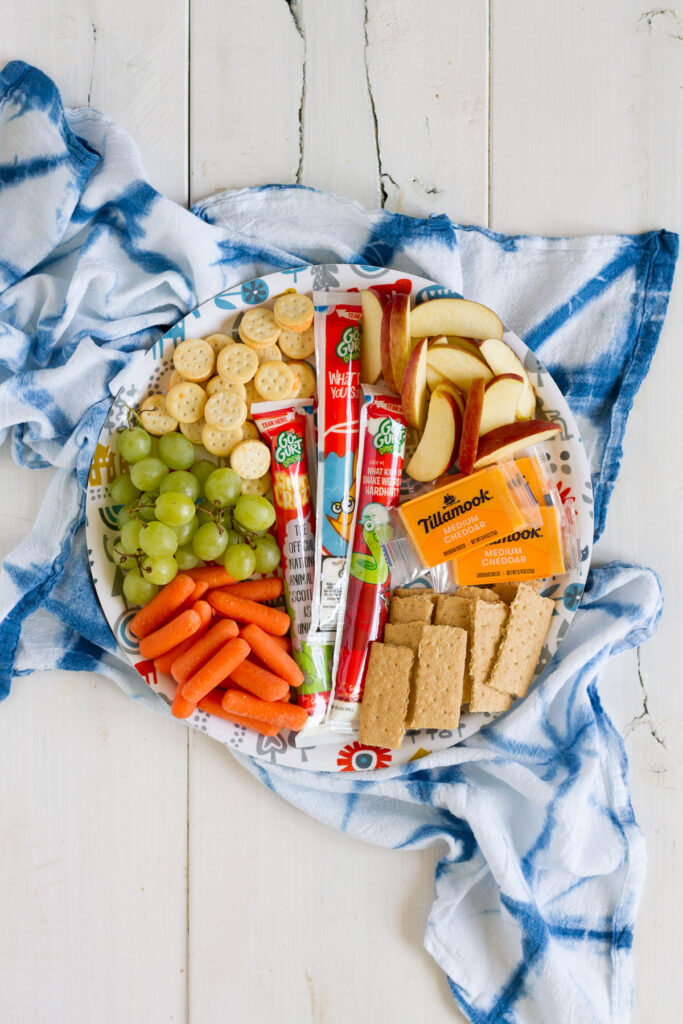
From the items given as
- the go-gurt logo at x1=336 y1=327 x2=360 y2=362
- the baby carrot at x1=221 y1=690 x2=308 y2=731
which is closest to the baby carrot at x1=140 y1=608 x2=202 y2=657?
the baby carrot at x1=221 y1=690 x2=308 y2=731

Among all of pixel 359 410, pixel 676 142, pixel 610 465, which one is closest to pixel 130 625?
pixel 359 410

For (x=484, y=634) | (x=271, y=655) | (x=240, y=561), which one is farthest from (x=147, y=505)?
(x=484, y=634)

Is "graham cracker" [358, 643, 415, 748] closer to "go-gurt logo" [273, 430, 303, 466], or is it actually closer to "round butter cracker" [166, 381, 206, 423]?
"go-gurt logo" [273, 430, 303, 466]

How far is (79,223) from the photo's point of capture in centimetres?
114

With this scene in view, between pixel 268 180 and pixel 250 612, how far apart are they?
0.65 metres

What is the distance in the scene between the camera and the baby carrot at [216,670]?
3.48 feet

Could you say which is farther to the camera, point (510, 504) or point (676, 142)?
point (676, 142)

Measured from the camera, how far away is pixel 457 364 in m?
1.07

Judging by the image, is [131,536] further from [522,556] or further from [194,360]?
[522,556]

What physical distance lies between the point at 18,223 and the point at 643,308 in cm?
91

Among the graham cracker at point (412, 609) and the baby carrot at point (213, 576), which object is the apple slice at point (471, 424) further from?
the baby carrot at point (213, 576)

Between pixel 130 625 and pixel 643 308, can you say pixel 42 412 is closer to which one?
pixel 130 625

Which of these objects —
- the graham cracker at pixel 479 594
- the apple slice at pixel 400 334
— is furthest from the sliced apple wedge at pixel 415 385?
the graham cracker at pixel 479 594

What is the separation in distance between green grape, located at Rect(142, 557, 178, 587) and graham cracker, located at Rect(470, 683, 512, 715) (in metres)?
0.44
